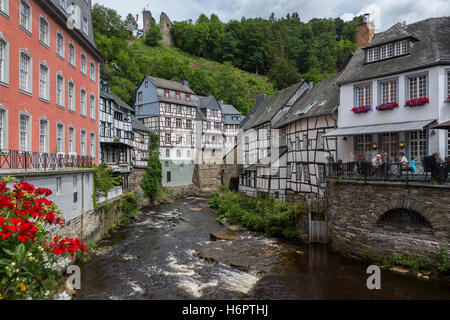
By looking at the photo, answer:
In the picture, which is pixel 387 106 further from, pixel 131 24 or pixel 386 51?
pixel 131 24

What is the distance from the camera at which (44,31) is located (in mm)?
14531

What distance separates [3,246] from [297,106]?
23.1 meters

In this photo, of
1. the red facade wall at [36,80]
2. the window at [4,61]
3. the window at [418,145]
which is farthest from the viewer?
the window at [418,145]

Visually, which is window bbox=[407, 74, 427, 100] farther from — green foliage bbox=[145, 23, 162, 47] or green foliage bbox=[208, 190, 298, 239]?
green foliage bbox=[145, 23, 162, 47]

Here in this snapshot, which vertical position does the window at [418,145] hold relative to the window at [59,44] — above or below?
below

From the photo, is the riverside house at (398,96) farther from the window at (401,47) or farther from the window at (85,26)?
the window at (85,26)

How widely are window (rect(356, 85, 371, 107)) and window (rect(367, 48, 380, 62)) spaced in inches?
70.4

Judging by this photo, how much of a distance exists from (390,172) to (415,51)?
270 inches

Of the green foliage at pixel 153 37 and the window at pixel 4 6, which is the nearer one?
the window at pixel 4 6

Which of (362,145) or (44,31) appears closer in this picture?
(44,31)

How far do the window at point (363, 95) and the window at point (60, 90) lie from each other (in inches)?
637

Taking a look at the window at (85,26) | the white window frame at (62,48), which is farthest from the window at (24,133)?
the window at (85,26)

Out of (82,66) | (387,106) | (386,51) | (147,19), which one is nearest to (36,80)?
(82,66)

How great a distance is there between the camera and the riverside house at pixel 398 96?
14312 mm
